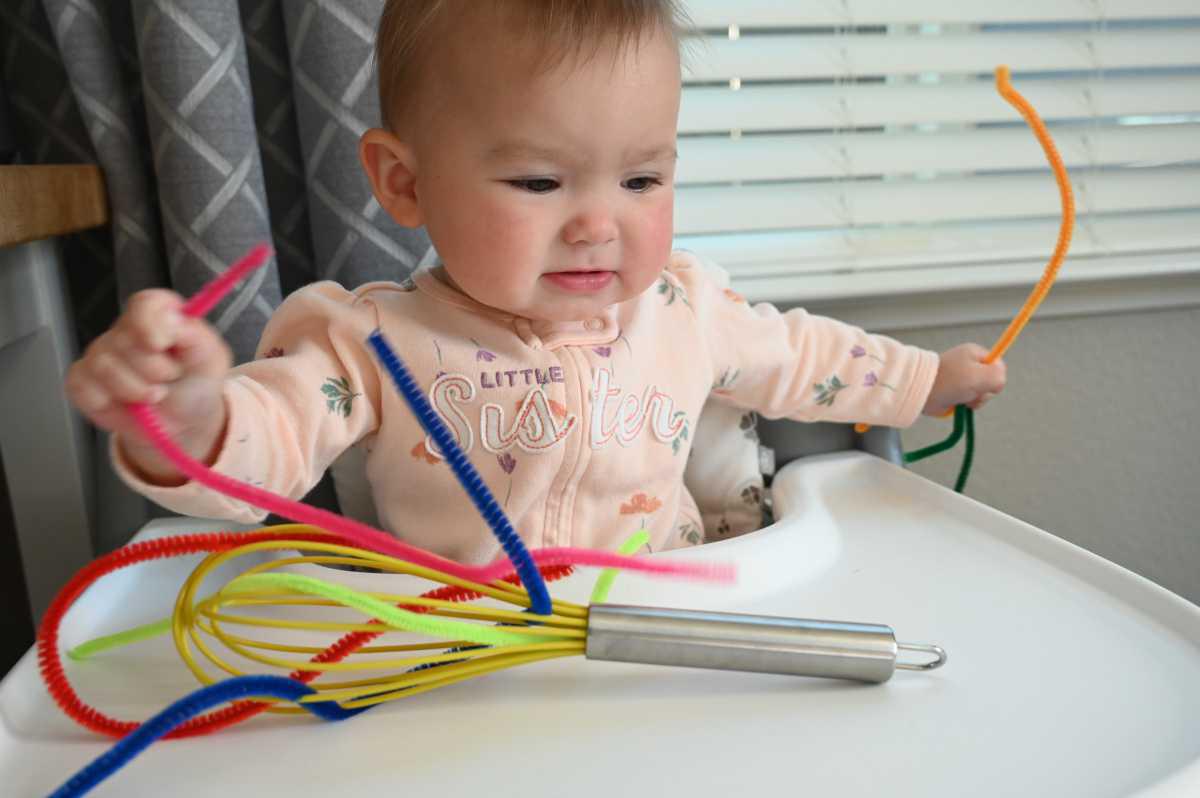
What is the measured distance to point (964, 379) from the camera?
77 cm

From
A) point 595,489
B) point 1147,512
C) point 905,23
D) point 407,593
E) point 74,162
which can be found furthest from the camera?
point 1147,512

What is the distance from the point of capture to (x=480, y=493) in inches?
15.9

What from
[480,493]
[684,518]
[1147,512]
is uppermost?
[480,493]

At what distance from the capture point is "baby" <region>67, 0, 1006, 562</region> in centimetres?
56

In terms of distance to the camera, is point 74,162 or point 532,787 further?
point 74,162

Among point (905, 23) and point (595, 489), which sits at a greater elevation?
point (905, 23)

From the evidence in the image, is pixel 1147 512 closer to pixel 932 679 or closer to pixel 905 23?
pixel 905 23

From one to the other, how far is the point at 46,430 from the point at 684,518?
50 centimetres

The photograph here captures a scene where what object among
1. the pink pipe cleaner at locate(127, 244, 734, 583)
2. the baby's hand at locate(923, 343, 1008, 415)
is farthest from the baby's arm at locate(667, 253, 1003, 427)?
the pink pipe cleaner at locate(127, 244, 734, 583)

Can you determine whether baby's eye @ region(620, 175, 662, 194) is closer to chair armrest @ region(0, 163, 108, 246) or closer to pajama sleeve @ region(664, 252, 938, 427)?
pajama sleeve @ region(664, 252, 938, 427)

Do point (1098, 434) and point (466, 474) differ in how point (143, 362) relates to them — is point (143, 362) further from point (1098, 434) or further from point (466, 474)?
point (1098, 434)

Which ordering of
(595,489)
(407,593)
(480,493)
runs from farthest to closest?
(595,489) → (407,593) → (480,493)

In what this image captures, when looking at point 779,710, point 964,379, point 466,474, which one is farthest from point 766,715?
point 964,379

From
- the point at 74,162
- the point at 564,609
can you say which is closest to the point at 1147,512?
the point at 564,609
